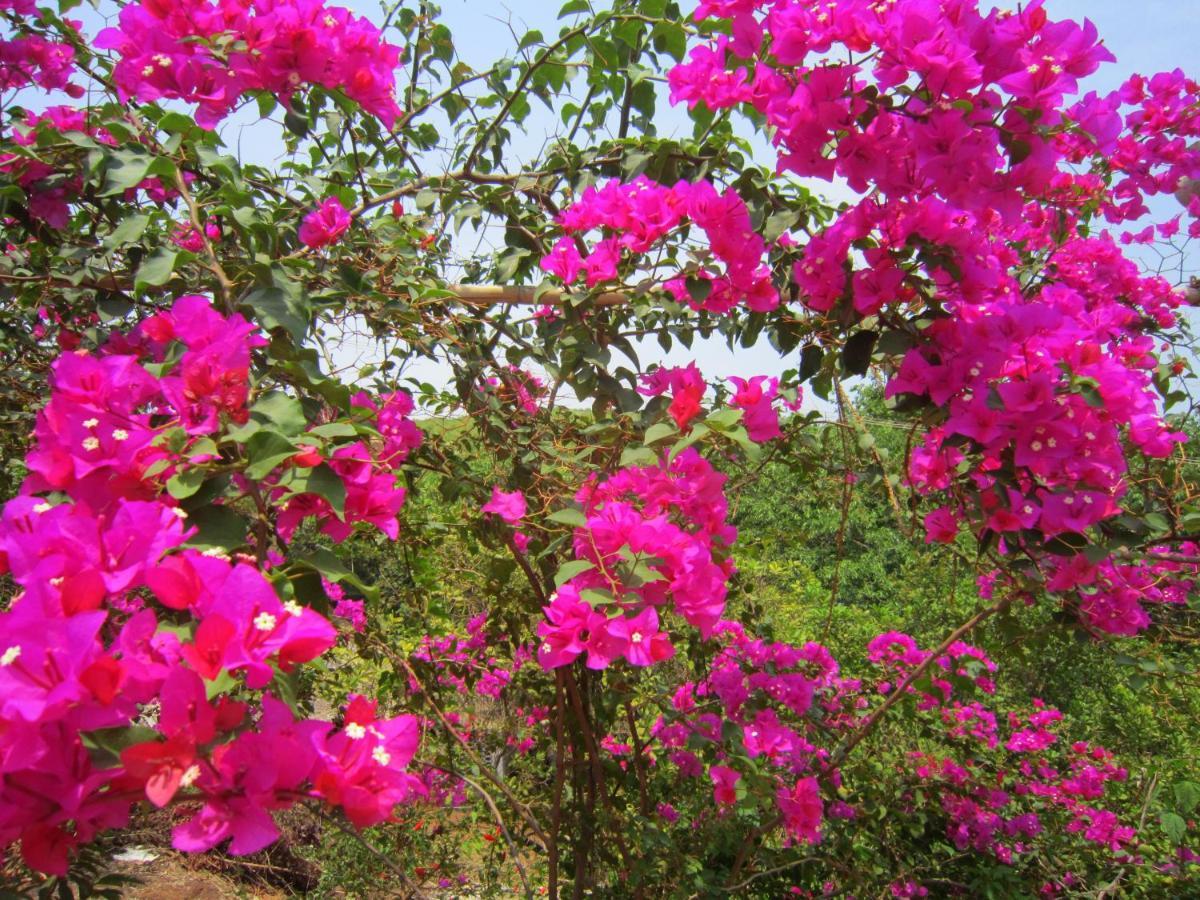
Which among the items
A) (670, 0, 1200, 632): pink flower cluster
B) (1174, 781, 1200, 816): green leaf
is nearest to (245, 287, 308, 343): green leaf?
(670, 0, 1200, 632): pink flower cluster

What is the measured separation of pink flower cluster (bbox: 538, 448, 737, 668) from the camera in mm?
884

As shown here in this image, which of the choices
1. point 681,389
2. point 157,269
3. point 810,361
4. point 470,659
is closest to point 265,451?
point 157,269

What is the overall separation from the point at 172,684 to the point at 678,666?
2164 mm

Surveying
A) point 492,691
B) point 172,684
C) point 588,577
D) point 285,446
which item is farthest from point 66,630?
point 492,691

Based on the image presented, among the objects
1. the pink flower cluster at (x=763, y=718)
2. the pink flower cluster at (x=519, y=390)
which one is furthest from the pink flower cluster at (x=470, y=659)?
the pink flower cluster at (x=519, y=390)

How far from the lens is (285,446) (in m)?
0.64

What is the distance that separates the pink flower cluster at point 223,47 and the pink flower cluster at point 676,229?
0.40 metres

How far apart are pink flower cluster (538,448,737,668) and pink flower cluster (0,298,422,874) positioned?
12.6 inches

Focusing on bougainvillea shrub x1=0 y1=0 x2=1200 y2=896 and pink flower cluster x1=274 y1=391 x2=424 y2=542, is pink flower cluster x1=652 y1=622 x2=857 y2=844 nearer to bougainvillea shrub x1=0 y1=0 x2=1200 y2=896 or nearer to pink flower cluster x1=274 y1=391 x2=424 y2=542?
bougainvillea shrub x1=0 y1=0 x2=1200 y2=896

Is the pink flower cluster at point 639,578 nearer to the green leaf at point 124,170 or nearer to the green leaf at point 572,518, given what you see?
the green leaf at point 572,518

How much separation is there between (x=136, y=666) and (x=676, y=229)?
0.97 meters

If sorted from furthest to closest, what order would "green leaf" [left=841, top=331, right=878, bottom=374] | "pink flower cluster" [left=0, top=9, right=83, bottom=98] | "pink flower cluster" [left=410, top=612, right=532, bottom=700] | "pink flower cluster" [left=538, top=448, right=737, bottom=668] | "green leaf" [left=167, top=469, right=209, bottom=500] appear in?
"pink flower cluster" [left=410, top=612, right=532, bottom=700]
"pink flower cluster" [left=0, top=9, right=83, bottom=98]
"green leaf" [left=841, top=331, right=878, bottom=374]
"pink flower cluster" [left=538, top=448, right=737, bottom=668]
"green leaf" [left=167, top=469, right=209, bottom=500]

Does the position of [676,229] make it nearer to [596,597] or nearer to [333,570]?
[596,597]

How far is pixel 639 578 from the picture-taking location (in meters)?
0.89
